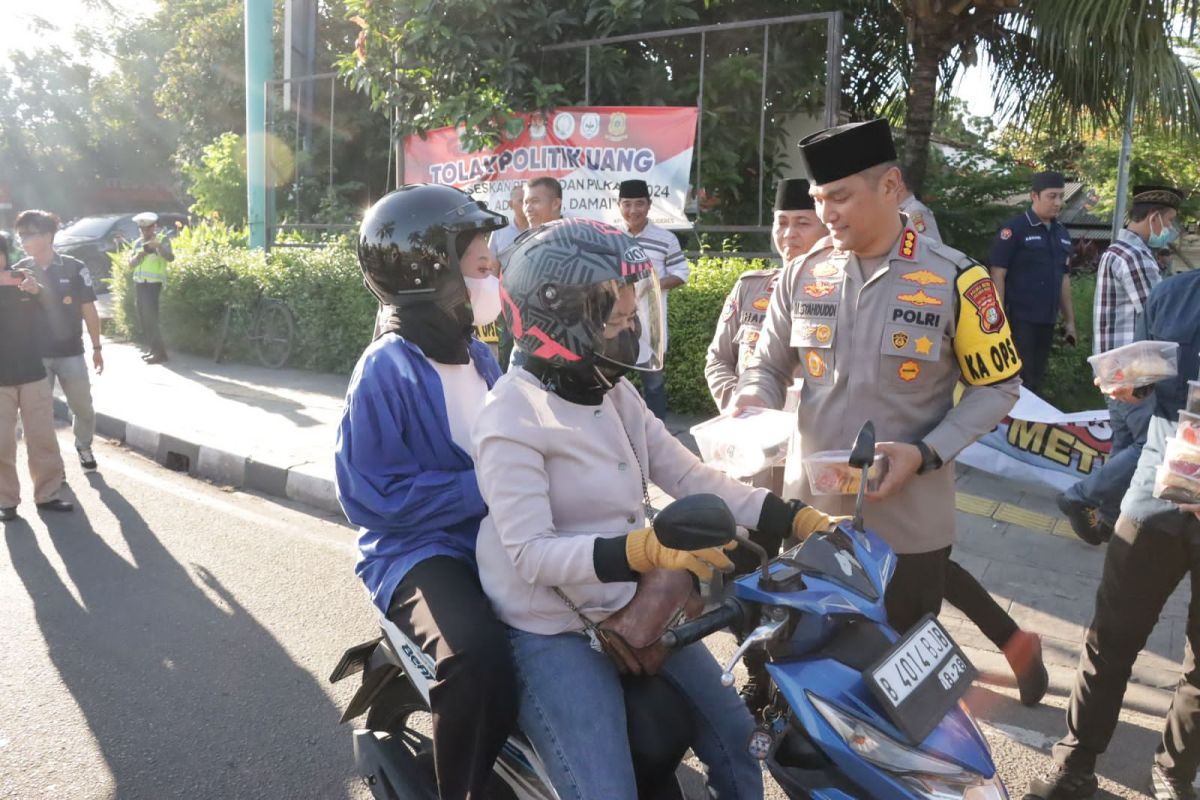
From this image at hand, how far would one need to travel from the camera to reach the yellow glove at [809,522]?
2066 millimetres

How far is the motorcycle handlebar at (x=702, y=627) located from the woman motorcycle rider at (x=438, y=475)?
1.44 feet

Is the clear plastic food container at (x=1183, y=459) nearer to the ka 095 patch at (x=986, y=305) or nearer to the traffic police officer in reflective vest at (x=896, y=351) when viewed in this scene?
the traffic police officer in reflective vest at (x=896, y=351)

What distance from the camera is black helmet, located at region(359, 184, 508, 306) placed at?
252 cm

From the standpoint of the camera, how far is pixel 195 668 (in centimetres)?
384

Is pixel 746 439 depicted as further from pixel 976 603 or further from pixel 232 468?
pixel 232 468

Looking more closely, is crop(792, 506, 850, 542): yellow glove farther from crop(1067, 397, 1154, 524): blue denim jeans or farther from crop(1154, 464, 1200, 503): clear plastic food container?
crop(1067, 397, 1154, 524): blue denim jeans

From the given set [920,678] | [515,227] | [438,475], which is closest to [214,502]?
[515,227]

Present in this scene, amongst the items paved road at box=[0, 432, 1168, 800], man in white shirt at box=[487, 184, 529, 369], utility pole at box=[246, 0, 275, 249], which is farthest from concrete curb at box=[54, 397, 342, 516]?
utility pole at box=[246, 0, 275, 249]

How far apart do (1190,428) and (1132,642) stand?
744 mm

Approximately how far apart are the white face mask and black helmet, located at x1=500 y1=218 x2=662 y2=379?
0.55 metres

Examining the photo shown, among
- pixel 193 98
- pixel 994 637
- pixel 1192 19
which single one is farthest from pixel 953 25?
pixel 193 98

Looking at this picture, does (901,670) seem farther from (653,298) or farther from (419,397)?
(419,397)

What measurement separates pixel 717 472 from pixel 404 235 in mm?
1021

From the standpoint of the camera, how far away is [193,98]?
62.2 ft
